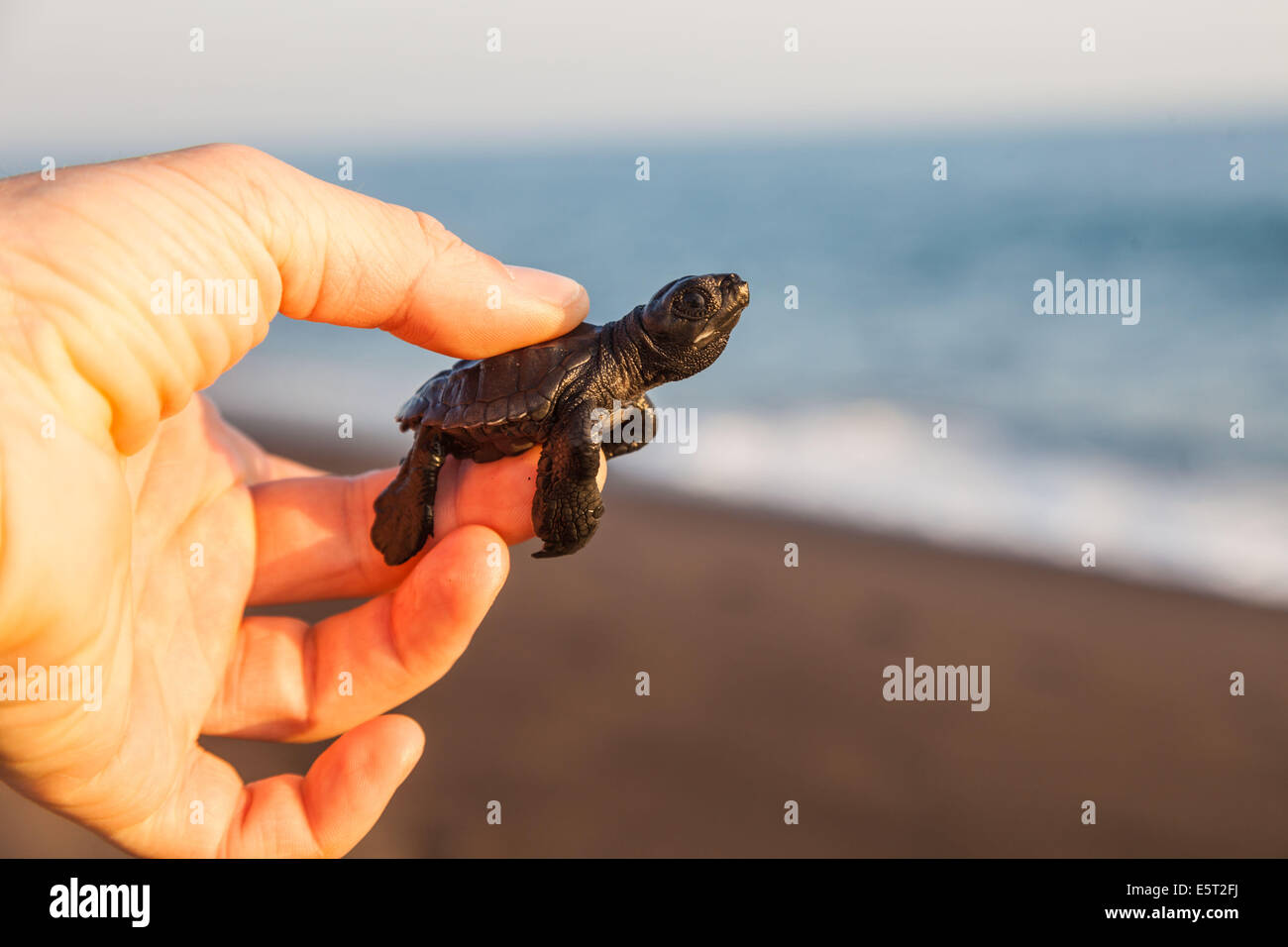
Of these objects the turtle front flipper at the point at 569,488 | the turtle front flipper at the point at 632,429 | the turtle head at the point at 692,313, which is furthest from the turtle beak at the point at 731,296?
the turtle front flipper at the point at 569,488

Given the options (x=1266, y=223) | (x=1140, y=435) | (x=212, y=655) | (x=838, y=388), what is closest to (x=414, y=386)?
(x=838, y=388)

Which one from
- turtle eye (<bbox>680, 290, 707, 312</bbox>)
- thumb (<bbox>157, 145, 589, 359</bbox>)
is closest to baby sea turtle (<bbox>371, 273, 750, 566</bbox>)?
turtle eye (<bbox>680, 290, 707, 312</bbox>)

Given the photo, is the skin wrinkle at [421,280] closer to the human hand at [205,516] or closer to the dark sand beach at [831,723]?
A: the human hand at [205,516]

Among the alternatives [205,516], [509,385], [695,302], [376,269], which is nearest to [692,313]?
[695,302]

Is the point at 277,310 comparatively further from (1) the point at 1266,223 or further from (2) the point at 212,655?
(1) the point at 1266,223

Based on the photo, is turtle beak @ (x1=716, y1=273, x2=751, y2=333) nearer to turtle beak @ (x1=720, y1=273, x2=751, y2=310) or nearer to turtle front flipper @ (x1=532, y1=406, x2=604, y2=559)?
turtle beak @ (x1=720, y1=273, x2=751, y2=310)
